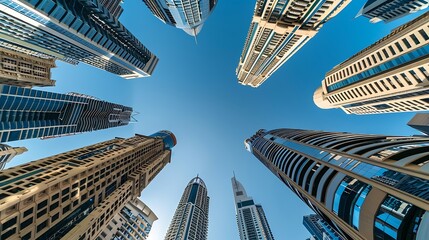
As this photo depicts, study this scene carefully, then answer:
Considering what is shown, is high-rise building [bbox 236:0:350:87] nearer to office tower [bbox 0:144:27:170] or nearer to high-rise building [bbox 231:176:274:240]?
office tower [bbox 0:144:27:170]

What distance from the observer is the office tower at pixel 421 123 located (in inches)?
1771

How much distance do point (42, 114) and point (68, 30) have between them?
165 feet

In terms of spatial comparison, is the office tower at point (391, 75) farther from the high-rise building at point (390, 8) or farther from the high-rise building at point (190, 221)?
the high-rise building at point (190, 221)

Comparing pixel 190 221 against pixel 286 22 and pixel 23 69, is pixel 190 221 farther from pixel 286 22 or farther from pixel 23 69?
pixel 286 22

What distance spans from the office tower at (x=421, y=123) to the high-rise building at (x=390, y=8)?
58.8 m

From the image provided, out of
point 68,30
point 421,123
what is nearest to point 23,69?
point 68,30

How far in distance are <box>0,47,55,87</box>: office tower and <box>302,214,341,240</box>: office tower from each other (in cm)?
17478

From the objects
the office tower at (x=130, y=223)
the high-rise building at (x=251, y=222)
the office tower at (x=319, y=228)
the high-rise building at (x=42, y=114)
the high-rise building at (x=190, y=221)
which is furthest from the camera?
the high-rise building at (x=251, y=222)

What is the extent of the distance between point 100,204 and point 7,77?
8057cm

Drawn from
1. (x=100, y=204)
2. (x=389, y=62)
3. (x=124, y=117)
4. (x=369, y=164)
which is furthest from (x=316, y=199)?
(x=124, y=117)

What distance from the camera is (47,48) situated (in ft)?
302

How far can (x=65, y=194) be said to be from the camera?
124 feet

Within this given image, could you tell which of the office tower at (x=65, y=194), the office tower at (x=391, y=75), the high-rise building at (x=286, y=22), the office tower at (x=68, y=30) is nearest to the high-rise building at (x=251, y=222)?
the office tower at (x=391, y=75)

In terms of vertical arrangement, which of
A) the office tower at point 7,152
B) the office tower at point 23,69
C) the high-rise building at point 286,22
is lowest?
the office tower at point 7,152
